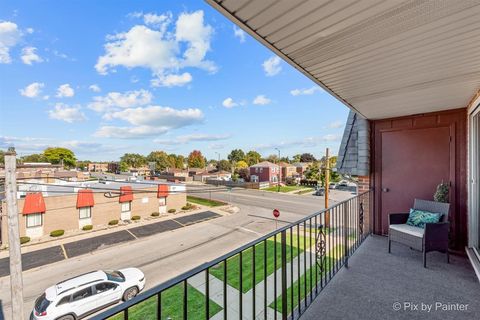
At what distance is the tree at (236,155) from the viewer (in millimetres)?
48519

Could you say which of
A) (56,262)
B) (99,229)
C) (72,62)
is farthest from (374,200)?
(72,62)

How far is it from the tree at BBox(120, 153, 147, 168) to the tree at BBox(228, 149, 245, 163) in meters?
21.3

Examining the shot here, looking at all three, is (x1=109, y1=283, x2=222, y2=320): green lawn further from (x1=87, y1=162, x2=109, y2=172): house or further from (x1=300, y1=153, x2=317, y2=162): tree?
(x1=87, y1=162, x2=109, y2=172): house

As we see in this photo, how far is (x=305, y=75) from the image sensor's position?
2.12 metres

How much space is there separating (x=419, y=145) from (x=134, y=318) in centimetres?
653

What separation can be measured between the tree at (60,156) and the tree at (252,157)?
36.2 m

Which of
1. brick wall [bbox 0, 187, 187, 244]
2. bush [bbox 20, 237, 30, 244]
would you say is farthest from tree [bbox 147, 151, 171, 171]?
bush [bbox 20, 237, 30, 244]

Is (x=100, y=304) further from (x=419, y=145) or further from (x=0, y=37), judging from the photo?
(x=419, y=145)

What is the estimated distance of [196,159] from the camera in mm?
50094

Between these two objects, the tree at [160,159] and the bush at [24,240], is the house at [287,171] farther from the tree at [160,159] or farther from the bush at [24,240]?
the bush at [24,240]

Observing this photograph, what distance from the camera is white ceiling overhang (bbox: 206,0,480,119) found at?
1.19 meters

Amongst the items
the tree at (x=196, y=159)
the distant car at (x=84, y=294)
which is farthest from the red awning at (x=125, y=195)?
the tree at (x=196, y=159)

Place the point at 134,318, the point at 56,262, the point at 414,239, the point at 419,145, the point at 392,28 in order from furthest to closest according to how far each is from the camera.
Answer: the point at 56,262, the point at 134,318, the point at 419,145, the point at 414,239, the point at 392,28

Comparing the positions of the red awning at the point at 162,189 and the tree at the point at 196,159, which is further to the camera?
the tree at the point at 196,159
